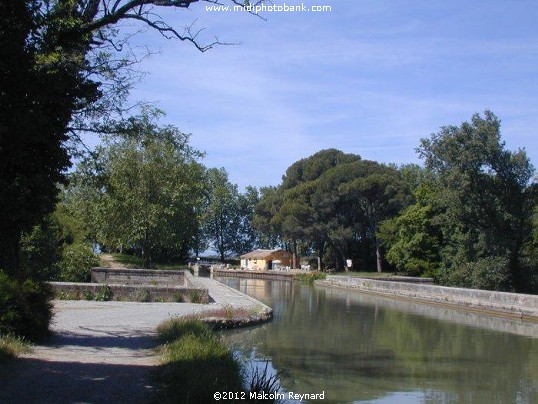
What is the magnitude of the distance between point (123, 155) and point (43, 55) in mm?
31645

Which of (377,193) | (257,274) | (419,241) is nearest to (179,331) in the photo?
(419,241)

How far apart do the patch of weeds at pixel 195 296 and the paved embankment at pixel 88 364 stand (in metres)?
5.94

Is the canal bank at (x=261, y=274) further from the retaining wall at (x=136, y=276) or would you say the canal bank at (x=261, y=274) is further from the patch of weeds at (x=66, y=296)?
the patch of weeds at (x=66, y=296)

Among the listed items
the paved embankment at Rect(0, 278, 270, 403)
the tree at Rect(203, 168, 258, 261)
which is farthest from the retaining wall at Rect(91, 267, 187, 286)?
the tree at Rect(203, 168, 258, 261)

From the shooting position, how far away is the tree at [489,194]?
40594 millimetres

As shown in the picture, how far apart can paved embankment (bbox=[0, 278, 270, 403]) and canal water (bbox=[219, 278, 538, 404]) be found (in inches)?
116

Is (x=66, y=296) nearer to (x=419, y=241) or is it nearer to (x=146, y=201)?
(x=146, y=201)

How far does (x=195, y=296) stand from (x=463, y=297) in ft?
52.2

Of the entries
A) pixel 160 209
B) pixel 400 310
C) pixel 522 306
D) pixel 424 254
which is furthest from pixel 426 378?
pixel 424 254

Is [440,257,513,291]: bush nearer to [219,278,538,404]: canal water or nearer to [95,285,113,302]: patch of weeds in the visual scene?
[219,278,538,404]: canal water

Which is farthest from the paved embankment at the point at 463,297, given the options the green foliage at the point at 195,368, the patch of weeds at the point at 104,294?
the green foliage at the point at 195,368

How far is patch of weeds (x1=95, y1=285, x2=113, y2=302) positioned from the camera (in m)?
24.6

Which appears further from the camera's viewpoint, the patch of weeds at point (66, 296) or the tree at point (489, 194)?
the tree at point (489, 194)

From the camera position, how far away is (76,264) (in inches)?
1265
